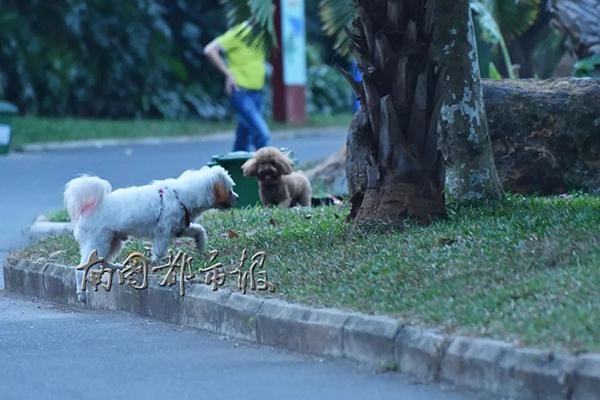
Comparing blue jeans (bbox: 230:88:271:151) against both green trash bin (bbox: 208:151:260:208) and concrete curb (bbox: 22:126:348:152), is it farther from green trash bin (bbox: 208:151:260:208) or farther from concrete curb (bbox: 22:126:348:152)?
concrete curb (bbox: 22:126:348:152)

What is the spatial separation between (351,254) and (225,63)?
9.56m

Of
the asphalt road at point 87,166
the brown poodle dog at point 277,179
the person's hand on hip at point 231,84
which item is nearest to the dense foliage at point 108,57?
the asphalt road at point 87,166

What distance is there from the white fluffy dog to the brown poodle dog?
10.8 ft

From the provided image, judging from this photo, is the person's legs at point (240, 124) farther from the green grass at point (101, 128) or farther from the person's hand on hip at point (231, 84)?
the green grass at point (101, 128)

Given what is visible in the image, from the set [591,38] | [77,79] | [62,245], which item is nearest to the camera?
[62,245]

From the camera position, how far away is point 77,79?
115ft

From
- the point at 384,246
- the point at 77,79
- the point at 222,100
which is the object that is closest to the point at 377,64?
the point at 384,246

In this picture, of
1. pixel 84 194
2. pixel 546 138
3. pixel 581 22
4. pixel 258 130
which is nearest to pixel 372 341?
pixel 84 194

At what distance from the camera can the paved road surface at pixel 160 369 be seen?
7.67 metres

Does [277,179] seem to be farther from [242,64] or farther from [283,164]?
[242,64]

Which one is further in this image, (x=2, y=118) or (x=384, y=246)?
(x=2, y=118)

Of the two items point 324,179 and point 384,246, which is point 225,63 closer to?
point 324,179

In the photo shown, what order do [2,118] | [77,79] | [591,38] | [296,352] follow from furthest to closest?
[77,79]
[2,118]
[591,38]
[296,352]

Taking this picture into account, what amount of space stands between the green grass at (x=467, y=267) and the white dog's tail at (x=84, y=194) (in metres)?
0.85
